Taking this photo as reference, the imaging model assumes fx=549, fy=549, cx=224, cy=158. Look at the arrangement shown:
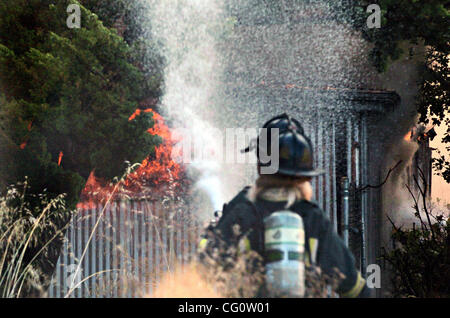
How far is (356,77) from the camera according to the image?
585 cm

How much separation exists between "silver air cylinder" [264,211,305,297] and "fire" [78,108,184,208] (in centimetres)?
273

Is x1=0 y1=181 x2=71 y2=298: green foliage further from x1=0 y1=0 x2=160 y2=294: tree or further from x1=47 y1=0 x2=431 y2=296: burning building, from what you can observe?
x1=47 y1=0 x2=431 y2=296: burning building

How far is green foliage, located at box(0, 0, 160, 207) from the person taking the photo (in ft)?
17.7

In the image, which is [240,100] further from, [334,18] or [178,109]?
[334,18]

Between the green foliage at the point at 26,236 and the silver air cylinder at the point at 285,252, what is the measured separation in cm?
242

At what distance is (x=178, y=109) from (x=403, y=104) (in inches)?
93.0

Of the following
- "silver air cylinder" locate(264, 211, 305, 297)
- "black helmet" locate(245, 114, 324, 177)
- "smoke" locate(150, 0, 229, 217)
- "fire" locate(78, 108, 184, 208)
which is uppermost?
Result: "smoke" locate(150, 0, 229, 217)

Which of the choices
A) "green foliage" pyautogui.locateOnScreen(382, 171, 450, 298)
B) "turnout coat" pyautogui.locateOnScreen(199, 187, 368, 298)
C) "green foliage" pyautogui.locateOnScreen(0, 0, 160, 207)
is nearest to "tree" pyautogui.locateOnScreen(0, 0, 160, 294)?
"green foliage" pyautogui.locateOnScreen(0, 0, 160, 207)

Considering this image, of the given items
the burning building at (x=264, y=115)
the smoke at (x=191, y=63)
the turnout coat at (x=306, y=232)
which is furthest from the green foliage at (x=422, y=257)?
the smoke at (x=191, y=63)

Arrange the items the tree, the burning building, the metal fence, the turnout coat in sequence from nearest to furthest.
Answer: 1. the turnout coat
2. the tree
3. the metal fence
4. the burning building

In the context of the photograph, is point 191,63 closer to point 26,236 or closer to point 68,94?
point 68,94

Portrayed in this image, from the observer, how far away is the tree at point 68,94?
5391 millimetres
